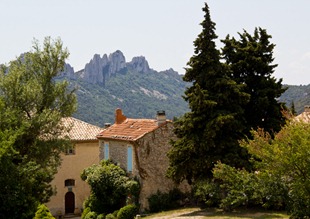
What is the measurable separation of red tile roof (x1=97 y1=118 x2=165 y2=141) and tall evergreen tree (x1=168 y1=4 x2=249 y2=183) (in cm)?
643

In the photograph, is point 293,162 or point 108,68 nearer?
point 293,162

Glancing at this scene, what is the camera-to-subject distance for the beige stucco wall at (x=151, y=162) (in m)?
30.4

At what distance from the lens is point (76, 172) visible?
38.8 metres

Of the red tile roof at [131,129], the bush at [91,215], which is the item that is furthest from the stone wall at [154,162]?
the bush at [91,215]

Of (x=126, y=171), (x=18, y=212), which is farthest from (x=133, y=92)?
(x=18, y=212)

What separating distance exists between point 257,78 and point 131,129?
34.9 ft

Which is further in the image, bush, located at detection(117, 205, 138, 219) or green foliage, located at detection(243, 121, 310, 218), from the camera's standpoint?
bush, located at detection(117, 205, 138, 219)

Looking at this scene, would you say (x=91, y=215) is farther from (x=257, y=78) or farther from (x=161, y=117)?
(x=257, y=78)

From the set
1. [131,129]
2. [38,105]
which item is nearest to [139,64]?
[131,129]

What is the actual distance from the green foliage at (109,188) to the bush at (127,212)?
55.9 inches

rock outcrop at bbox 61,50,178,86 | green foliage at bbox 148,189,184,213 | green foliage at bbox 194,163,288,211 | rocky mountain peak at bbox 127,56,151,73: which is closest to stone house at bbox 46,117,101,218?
green foliage at bbox 148,189,184,213

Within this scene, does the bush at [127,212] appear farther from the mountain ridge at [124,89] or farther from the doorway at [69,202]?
the mountain ridge at [124,89]

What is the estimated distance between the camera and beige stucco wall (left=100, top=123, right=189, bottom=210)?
30.4 metres

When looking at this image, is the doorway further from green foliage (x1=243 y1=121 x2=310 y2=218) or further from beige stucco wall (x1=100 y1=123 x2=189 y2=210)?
green foliage (x1=243 y1=121 x2=310 y2=218)
